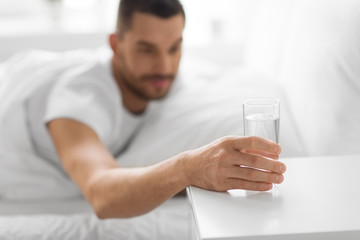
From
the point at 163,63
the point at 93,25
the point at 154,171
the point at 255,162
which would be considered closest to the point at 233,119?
the point at 163,63

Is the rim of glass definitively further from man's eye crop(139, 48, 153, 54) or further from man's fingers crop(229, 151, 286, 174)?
man's eye crop(139, 48, 153, 54)

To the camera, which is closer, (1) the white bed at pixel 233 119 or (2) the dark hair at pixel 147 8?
(1) the white bed at pixel 233 119

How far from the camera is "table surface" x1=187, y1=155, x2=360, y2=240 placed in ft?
2.47

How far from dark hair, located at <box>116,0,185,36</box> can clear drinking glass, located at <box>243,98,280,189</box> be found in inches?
29.8

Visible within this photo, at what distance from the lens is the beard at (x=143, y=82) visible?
5.41 feet

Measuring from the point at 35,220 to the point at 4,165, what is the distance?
0.32m

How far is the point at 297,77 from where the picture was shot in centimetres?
151

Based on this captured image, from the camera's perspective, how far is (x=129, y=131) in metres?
1.64

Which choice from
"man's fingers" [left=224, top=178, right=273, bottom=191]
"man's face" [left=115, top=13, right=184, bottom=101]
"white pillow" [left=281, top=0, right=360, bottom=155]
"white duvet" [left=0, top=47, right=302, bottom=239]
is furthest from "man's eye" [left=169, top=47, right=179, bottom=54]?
"man's fingers" [left=224, top=178, right=273, bottom=191]

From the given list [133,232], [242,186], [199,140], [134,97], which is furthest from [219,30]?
[242,186]

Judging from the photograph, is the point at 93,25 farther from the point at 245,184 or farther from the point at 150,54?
the point at 245,184

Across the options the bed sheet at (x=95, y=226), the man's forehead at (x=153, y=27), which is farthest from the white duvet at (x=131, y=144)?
the man's forehead at (x=153, y=27)

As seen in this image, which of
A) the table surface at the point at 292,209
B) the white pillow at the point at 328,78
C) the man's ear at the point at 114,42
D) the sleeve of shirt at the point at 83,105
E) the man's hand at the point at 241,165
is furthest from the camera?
the man's ear at the point at 114,42

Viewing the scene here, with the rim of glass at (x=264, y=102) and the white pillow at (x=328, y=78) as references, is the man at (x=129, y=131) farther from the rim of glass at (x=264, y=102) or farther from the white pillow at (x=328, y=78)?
the white pillow at (x=328, y=78)
